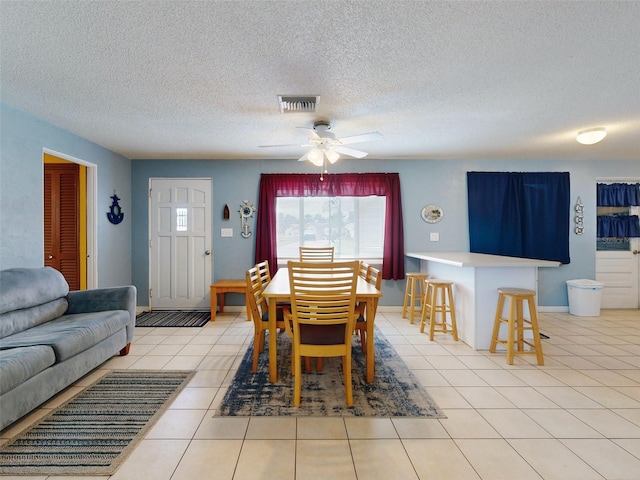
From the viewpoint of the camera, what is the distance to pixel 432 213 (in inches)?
190

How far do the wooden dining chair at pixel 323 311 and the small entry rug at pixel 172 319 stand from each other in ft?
7.81

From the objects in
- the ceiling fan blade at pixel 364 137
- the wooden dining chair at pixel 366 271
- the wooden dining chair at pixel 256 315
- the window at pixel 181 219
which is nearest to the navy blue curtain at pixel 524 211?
the wooden dining chair at pixel 366 271

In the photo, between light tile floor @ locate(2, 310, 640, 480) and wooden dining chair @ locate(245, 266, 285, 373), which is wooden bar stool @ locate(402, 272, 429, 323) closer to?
light tile floor @ locate(2, 310, 640, 480)

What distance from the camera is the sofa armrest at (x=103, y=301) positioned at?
9.71ft

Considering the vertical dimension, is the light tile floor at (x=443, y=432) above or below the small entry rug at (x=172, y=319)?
below

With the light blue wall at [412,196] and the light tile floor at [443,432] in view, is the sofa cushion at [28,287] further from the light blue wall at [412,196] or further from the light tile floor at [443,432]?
the light blue wall at [412,196]

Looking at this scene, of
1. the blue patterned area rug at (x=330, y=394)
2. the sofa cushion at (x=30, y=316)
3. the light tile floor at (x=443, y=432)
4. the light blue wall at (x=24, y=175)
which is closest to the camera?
the light tile floor at (x=443, y=432)

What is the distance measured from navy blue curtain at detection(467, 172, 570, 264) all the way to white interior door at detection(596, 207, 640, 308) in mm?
742

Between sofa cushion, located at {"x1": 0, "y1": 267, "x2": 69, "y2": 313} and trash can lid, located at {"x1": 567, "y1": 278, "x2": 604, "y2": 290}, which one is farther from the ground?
sofa cushion, located at {"x1": 0, "y1": 267, "x2": 69, "y2": 313}

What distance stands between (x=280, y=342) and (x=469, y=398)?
192cm

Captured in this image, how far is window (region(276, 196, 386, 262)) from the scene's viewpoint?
488 centimetres

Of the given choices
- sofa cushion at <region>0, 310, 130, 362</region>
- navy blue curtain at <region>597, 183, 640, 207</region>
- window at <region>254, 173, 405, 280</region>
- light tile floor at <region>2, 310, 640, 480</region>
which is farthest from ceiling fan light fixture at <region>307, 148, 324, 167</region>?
navy blue curtain at <region>597, 183, 640, 207</region>

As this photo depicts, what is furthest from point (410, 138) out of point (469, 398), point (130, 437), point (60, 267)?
point (60, 267)

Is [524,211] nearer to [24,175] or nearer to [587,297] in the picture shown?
[587,297]
